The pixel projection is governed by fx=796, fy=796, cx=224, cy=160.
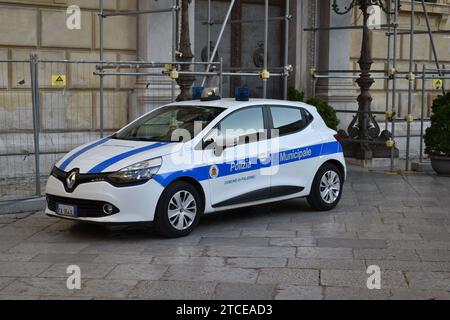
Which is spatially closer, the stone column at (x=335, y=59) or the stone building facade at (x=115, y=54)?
the stone building facade at (x=115, y=54)

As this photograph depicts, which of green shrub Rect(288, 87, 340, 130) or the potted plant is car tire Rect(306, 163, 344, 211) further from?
green shrub Rect(288, 87, 340, 130)

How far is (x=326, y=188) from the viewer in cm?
1028

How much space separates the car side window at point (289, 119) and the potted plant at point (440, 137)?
14.7 ft

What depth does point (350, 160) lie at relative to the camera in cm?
1548

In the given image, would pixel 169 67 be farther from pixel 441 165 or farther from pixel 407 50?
pixel 407 50

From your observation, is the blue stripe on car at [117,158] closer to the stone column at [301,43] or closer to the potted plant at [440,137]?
→ the potted plant at [440,137]

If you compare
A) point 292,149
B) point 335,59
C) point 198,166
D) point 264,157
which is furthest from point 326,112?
point 198,166

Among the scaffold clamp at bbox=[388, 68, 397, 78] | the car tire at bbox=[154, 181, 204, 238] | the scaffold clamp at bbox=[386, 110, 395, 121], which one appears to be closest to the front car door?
the car tire at bbox=[154, 181, 204, 238]

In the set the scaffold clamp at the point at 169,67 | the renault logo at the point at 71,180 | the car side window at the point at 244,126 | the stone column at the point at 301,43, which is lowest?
the renault logo at the point at 71,180

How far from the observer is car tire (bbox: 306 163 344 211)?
10.1m

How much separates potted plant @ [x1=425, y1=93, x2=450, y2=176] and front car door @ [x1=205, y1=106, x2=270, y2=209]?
5355mm

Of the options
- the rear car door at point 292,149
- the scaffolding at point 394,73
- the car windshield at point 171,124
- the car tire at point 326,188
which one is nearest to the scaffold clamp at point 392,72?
the scaffolding at point 394,73

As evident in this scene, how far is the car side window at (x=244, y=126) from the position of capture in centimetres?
909
